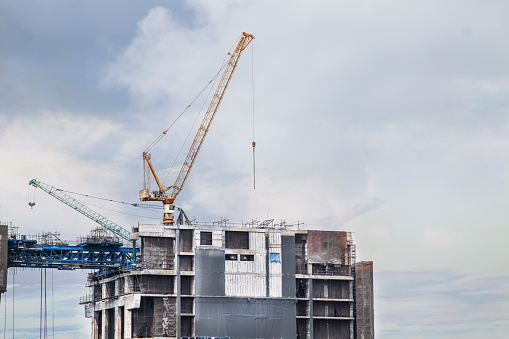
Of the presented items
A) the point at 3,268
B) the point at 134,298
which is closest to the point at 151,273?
the point at 134,298

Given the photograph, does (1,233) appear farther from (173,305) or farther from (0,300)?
(173,305)

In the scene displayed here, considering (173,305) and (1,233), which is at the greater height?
(1,233)

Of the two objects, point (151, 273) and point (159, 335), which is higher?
point (151, 273)

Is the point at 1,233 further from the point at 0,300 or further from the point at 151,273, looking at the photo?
the point at 151,273

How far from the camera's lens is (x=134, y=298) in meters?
199

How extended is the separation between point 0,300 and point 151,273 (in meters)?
36.1

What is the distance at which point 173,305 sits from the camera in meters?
200

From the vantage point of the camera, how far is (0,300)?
19712 centimetres

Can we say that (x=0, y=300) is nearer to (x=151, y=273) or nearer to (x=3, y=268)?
(x=3, y=268)

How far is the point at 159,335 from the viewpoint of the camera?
196750 millimetres

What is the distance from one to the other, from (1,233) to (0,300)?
16.1 meters

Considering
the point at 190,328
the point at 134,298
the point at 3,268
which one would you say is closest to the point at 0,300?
the point at 3,268

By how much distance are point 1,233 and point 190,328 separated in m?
50.1

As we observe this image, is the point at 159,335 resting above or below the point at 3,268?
below
